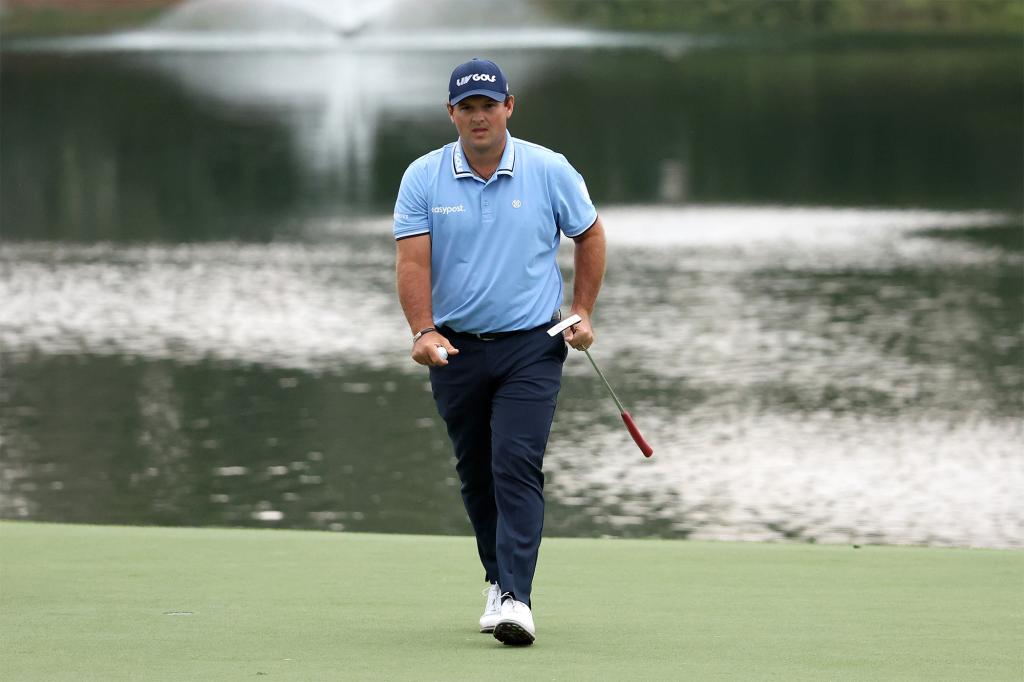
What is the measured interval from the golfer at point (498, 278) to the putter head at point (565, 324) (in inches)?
0.8

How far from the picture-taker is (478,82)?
4297 millimetres

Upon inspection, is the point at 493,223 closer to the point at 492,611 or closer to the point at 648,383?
the point at 492,611

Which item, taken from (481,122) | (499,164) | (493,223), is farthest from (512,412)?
(481,122)

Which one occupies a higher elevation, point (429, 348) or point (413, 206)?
point (413, 206)

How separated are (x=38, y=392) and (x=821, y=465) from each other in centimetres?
→ 546

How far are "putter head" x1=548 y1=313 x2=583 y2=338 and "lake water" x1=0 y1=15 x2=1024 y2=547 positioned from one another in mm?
4133

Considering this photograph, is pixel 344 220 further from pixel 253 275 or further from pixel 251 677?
pixel 251 677

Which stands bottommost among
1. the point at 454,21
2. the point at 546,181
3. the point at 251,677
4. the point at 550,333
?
the point at 454,21

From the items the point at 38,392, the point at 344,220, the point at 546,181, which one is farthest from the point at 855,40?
the point at 546,181

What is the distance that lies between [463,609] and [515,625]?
0.68 metres

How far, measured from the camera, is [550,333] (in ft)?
14.6

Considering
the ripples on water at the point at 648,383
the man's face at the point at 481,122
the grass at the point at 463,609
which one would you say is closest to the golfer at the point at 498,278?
the man's face at the point at 481,122

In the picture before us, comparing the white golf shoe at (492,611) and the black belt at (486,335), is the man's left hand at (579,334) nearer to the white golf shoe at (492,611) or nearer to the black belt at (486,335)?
the black belt at (486,335)

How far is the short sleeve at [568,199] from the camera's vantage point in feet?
14.5
